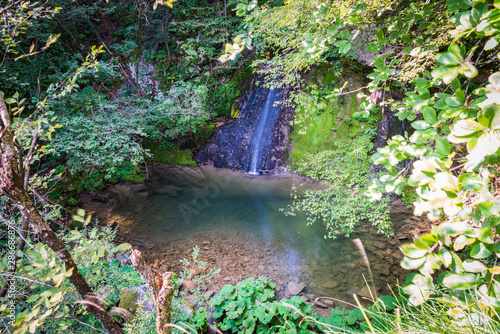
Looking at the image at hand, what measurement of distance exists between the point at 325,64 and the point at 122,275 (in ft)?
26.1

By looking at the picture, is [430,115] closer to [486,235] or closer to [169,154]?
[486,235]

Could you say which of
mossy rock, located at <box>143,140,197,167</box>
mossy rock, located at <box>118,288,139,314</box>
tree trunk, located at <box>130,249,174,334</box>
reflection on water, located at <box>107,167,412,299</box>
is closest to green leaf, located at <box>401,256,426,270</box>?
tree trunk, located at <box>130,249,174,334</box>

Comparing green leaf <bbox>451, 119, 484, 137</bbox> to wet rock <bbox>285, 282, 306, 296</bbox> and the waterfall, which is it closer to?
wet rock <bbox>285, 282, 306, 296</bbox>

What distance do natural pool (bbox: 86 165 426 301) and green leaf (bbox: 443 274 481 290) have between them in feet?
10.3

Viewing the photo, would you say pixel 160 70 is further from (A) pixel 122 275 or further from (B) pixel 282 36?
(A) pixel 122 275

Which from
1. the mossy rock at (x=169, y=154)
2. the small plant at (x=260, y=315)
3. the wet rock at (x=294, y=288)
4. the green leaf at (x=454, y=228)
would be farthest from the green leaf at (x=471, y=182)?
the mossy rock at (x=169, y=154)

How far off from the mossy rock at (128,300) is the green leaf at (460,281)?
121 inches

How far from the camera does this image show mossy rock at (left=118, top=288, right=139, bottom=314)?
253cm

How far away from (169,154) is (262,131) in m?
4.04

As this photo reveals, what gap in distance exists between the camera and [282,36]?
4359 mm

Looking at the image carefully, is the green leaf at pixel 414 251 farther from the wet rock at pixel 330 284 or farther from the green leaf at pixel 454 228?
the wet rock at pixel 330 284

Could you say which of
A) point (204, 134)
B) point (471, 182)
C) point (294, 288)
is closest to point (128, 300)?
point (294, 288)

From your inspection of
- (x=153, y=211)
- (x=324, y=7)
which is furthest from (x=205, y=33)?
(x=324, y=7)

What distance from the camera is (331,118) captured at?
23.7 ft
